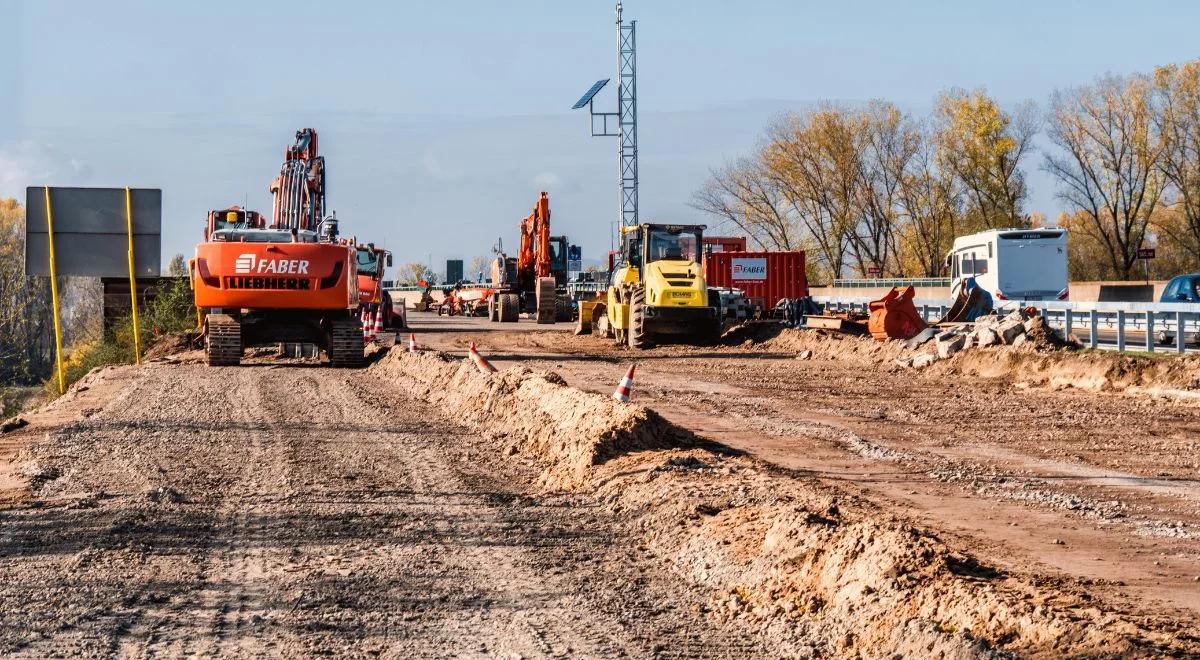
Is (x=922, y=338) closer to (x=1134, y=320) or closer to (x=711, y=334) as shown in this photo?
(x=1134, y=320)

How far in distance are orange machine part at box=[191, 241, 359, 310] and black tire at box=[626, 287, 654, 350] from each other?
25.4 feet

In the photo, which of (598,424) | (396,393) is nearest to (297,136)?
(396,393)

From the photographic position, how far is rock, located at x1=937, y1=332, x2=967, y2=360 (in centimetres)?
2320

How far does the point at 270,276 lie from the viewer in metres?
23.1

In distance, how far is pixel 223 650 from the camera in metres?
5.96

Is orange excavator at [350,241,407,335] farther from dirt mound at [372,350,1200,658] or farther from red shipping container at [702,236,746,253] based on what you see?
dirt mound at [372,350,1200,658]

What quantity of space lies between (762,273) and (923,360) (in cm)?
1659

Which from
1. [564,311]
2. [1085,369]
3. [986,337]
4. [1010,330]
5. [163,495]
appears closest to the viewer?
[163,495]

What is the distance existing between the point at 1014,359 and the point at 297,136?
19.2 metres

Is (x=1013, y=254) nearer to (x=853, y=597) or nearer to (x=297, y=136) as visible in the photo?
(x=297, y=136)

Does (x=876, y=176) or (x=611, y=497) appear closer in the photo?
(x=611, y=497)

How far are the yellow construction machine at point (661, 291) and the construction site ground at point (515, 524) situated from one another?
453 inches

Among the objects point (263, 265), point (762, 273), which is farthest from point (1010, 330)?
point (762, 273)

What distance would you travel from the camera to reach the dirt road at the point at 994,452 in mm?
7992
